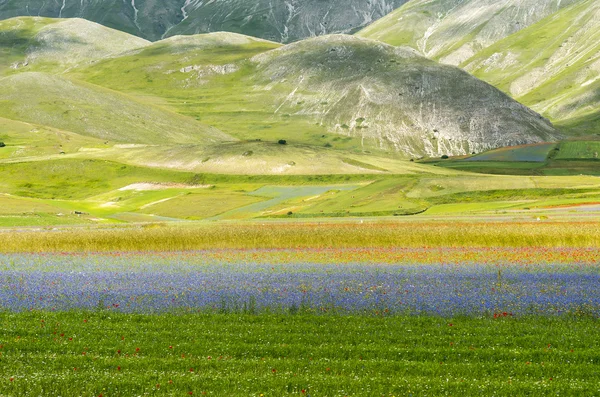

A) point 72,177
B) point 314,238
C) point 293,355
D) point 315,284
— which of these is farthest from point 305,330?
point 72,177

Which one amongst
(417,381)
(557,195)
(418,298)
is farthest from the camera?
(557,195)

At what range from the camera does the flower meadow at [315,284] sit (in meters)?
25.3

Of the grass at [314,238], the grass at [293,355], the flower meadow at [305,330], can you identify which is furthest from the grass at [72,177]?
the grass at [293,355]

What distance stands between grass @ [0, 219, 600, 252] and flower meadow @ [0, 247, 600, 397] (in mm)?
11836

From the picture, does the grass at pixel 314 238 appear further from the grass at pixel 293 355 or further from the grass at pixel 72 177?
the grass at pixel 72 177

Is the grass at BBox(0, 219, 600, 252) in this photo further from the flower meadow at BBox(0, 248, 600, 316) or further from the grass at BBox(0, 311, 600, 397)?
the grass at BBox(0, 311, 600, 397)

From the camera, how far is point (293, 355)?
18.4 meters

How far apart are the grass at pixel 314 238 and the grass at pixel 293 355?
28.1m

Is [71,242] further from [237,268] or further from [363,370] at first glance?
[363,370]

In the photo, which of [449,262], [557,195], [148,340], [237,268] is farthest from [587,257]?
[557,195]

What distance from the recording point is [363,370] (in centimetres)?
1675

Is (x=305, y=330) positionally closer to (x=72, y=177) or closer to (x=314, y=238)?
(x=314, y=238)

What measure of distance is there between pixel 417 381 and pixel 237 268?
22835 millimetres

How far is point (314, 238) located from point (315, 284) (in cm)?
2399
